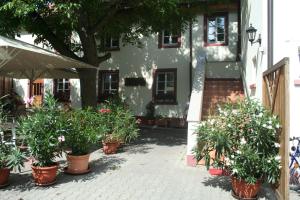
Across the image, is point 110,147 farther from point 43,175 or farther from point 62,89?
point 62,89

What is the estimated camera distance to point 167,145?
1244cm

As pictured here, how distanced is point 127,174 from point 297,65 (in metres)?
4.54

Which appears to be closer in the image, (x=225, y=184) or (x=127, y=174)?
(x=225, y=184)

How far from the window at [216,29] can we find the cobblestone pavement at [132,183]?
28.7 feet

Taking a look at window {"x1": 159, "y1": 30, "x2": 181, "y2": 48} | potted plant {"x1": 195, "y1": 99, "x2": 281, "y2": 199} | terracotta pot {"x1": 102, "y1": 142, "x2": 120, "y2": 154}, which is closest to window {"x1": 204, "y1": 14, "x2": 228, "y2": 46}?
window {"x1": 159, "y1": 30, "x2": 181, "y2": 48}

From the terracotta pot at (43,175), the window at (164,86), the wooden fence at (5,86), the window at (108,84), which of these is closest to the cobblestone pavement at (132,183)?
the terracotta pot at (43,175)

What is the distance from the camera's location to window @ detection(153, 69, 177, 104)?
59.5ft

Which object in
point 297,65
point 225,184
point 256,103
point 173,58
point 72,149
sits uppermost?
point 173,58

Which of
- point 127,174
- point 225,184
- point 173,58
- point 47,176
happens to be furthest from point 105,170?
point 173,58

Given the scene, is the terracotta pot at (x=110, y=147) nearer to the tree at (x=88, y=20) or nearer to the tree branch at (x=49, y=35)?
the tree at (x=88, y=20)

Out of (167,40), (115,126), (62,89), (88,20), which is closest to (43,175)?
(115,126)

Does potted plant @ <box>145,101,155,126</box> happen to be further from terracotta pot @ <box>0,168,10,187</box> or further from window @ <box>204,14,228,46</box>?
terracotta pot @ <box>0,168,10,187</box>

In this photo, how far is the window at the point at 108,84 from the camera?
19500mm

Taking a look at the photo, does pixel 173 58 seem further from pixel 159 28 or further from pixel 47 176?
pixel 47 176
